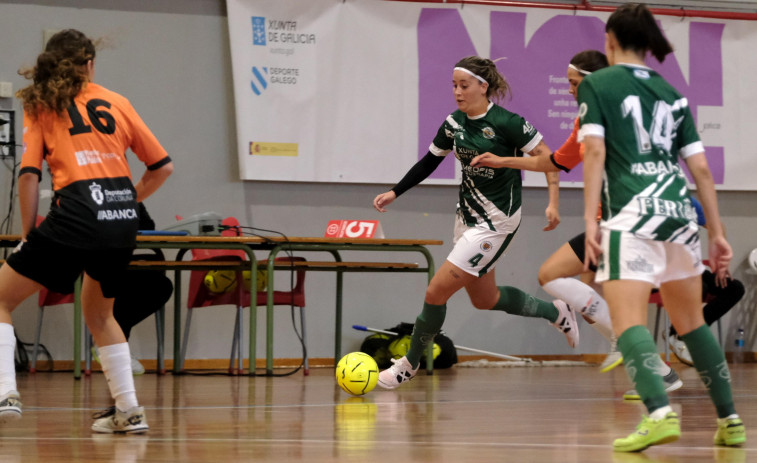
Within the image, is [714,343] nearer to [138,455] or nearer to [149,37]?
[138,455]

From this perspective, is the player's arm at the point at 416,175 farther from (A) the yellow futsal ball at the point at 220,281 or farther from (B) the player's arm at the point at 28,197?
(B) the player's arm at the point at 28,197

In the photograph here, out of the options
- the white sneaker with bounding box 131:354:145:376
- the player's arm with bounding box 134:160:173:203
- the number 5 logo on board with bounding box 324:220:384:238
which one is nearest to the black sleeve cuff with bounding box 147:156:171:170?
the player's arm with bounding box 134:160:173:203

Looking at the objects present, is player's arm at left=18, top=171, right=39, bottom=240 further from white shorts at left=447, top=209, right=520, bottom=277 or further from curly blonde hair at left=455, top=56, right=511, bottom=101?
curly blonde hair at left=455, top=56, right=511, bottom=101

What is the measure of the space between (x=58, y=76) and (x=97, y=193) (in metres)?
0.42

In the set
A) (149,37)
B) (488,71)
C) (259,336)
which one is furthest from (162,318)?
(488,71)

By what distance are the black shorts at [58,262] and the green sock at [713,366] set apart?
1934 mm

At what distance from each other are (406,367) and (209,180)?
10.1 feet

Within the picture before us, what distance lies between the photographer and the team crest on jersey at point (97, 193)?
128 inches

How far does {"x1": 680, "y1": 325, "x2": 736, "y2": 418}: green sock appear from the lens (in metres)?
3.00

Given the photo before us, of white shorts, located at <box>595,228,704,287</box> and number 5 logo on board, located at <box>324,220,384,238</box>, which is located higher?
white shorts, located at <box>595,228,704,287</box>

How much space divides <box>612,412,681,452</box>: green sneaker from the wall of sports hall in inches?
198

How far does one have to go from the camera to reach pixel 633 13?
2.90 meters

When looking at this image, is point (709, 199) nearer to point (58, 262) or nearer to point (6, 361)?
point (58, 262)

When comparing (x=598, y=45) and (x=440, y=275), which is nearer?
(x=440, y=275)
